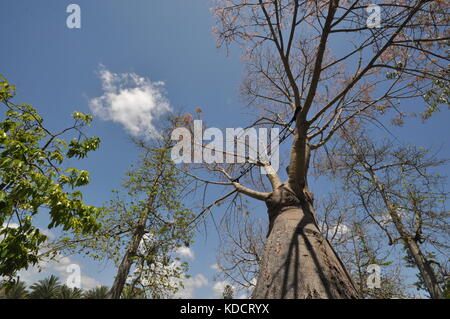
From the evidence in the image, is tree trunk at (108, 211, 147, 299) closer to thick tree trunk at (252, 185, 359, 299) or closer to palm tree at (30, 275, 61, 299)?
thick tree trunk at (252, 185, 359, 299)

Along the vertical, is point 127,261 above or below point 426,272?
above

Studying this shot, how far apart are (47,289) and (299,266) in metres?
28.8

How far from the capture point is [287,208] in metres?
2.43

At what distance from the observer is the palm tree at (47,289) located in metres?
19.9

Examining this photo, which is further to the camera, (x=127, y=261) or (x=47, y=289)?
(x=47, y=289)

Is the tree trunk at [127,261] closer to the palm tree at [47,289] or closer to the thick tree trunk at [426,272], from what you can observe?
the thick tree trunk at [426,272]

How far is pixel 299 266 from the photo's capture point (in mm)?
1596

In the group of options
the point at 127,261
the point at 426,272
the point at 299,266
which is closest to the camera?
the point at 299,266

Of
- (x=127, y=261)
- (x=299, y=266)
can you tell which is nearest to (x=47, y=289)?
(x=127, y=261)

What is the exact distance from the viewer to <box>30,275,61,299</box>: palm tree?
19.9 meters

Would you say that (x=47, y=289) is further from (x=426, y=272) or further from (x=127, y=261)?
(x=426, y=272)
